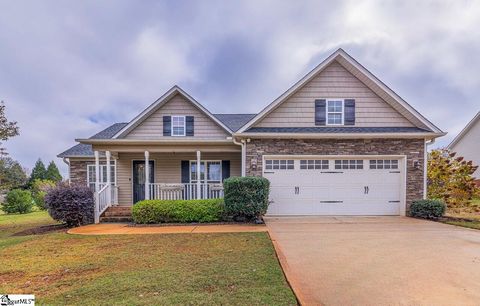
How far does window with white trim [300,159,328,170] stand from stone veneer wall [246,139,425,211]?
34cm

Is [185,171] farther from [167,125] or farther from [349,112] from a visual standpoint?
[349,112]

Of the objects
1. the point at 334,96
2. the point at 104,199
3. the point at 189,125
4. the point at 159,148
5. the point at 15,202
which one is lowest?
the point at 15,202

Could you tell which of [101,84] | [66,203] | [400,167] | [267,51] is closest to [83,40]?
[101,84]

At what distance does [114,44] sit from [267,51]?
26.6ft

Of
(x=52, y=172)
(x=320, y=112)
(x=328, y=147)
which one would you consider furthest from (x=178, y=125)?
(x=52, y=172)

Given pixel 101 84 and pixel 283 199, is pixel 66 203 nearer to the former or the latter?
pixel 283 199

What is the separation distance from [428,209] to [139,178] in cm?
1239

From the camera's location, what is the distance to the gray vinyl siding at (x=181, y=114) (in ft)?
40.9

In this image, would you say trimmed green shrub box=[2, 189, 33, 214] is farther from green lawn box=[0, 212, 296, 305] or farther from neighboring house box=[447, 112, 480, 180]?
neighboring house box=[447, 112, 480, 180]

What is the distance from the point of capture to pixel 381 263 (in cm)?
491

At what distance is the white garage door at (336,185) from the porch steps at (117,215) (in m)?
5.65

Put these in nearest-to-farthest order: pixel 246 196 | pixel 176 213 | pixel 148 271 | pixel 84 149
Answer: pixel 148 271
pixel 246 196
pixel 176 213
pixel 84 149

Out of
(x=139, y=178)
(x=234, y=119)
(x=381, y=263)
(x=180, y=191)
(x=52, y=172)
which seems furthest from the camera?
(x=52, y=172)

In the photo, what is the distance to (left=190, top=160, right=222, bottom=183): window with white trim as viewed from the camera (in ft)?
41.5
